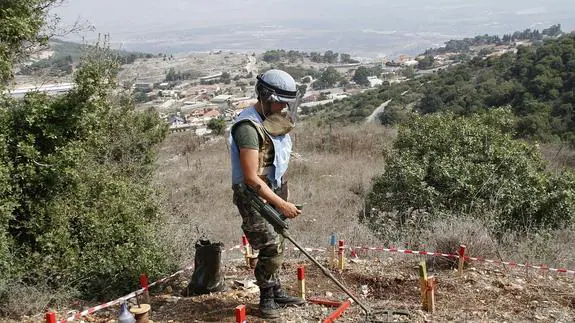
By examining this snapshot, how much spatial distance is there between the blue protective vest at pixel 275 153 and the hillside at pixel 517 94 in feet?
51.5

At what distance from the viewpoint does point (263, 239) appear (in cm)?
394

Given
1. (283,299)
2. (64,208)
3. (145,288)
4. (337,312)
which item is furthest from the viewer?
(64,208)

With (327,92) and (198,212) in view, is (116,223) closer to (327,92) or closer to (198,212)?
(198,212)

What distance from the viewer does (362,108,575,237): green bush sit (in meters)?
8.71

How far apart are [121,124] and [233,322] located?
29.8 ft

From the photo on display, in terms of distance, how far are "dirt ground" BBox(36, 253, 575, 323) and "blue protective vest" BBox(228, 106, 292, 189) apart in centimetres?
116

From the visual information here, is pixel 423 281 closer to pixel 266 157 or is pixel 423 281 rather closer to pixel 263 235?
pixel 263 235

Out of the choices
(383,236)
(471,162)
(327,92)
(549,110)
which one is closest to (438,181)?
(471,162)

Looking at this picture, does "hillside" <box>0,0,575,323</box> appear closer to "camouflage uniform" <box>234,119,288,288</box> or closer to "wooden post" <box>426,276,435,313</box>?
"wooden post" <box>426,276,435,313</box>

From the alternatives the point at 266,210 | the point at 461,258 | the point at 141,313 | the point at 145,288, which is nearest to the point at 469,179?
the point at 461,258

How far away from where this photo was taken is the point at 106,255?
5.73 m

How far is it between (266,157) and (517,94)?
22.4 metres

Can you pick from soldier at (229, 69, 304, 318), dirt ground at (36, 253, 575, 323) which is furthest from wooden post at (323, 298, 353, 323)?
soldier at (229, 69, 304, 318)

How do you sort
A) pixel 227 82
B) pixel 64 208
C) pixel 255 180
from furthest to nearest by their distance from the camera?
pixel 227 82, pixel 64 208, pixel 255 180
